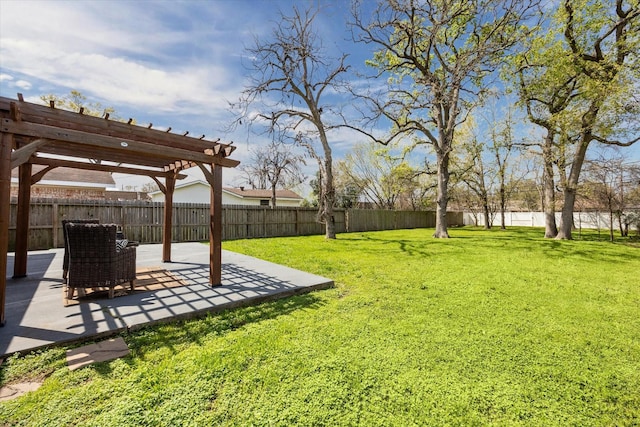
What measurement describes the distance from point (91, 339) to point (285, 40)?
1142 centimetres

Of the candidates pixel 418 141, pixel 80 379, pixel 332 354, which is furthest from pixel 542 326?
pixel 418 141

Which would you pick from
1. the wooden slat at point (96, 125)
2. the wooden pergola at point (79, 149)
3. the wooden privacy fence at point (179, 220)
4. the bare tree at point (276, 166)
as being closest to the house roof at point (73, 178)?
the wooden privacy fence at point (179, 220)

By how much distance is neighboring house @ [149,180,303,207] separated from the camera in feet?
65.1

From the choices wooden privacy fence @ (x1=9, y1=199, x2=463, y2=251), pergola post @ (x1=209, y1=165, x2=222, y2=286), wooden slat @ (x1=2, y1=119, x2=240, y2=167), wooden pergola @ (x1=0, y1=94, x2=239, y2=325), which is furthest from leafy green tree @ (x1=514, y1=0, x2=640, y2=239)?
wooden slat @ (x1=2, y1=119, x2=240, y2=167)

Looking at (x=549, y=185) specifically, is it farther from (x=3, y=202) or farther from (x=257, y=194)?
(x=257, y=194)

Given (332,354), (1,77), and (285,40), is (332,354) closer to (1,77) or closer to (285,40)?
(285,40)

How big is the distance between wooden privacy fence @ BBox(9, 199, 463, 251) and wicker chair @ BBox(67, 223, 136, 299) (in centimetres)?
703

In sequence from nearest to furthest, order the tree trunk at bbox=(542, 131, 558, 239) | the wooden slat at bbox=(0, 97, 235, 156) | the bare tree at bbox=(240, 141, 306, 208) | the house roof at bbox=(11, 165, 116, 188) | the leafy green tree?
the wooden slat at bbox=(0, 97, 235, 156) < the leafy green tree < the tree trunk at bbox=(542, 131, 558, 239) < the house roof at bbox=(11, 165, 116, 188) < the bare tree at bbox=(240, 141, 306, 208)

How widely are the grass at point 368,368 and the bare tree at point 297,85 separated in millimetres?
8376

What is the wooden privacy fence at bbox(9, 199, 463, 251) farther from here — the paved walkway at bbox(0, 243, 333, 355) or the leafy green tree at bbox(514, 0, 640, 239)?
the leafy green tree at bbox(514, 0, 640, 239)

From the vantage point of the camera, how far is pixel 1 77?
861cm

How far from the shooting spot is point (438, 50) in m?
12.1

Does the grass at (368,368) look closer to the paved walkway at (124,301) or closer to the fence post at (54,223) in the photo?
the paved walkway at (124,301)

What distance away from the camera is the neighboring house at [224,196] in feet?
65.1
